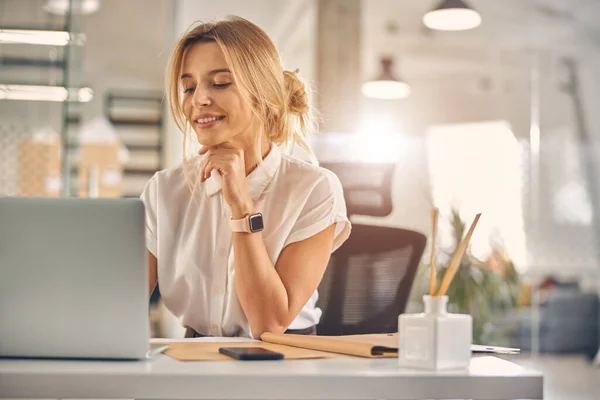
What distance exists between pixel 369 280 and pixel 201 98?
758 millimetres

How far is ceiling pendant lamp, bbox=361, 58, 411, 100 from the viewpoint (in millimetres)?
5715

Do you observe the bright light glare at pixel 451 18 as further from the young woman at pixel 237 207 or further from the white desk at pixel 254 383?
the white desk at pixel 254 383

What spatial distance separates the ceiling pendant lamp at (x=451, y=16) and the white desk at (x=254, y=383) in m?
4.88

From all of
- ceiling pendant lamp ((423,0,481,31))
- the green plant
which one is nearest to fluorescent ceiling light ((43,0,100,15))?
ceiling pendant lamp ((423,0,481,31))

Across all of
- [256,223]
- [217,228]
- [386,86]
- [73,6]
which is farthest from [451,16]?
[256,223]

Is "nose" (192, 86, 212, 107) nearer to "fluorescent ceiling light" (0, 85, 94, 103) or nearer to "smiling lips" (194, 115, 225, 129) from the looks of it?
"smiling lips" (194, 115, 225, 129)

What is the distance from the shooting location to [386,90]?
5.81 meters

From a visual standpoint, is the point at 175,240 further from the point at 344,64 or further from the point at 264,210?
the point at 344,64

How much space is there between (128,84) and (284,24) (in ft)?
5.16

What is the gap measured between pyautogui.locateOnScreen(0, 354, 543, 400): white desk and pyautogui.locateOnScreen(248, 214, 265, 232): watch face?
699mm

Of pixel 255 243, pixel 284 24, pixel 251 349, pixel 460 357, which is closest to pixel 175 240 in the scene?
pixel 255 243

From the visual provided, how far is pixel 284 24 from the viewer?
17.9 feet

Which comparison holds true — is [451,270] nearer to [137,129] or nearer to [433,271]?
[433,271]

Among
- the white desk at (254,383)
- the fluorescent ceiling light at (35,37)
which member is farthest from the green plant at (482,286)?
the white desk at (254,383)
